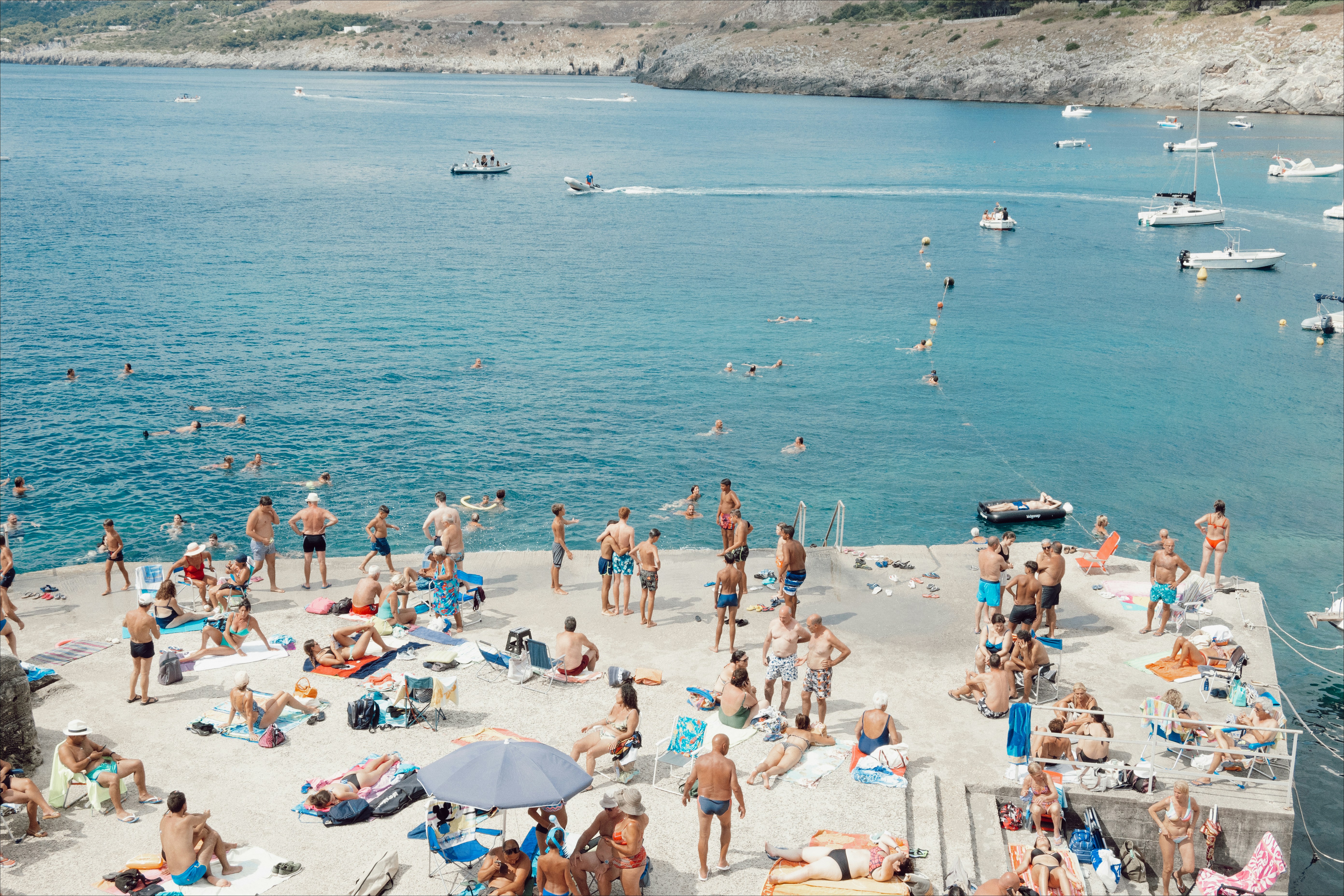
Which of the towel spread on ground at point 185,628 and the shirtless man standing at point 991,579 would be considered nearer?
the shirtless man standing at point 991,579

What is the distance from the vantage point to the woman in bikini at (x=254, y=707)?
1405 centimetres

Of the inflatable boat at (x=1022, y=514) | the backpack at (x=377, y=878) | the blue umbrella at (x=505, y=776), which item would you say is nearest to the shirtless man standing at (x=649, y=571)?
the blue umbrella at (x=505, y=776)

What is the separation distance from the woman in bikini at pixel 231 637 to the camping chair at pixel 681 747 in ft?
22.7

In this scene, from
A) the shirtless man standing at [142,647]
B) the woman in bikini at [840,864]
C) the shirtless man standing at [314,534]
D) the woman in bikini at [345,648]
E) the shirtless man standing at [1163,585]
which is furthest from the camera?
the shirtless man standing at [314,534]

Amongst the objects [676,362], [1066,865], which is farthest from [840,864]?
[676,362]

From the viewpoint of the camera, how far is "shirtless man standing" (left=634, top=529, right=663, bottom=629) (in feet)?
57.6

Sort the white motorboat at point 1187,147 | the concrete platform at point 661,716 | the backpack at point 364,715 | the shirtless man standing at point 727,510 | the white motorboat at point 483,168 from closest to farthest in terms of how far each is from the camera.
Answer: the concrete platform at point 661,716
the backpack at point 364,715
the shirtless man standing at point 727,510
the white motorboat at point 483,168
the white motorboat at point 1187,147

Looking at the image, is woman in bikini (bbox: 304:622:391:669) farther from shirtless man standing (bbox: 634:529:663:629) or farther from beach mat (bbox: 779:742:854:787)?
beach mat (bbox: 779:742:854:787)

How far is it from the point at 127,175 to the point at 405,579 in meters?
94.7

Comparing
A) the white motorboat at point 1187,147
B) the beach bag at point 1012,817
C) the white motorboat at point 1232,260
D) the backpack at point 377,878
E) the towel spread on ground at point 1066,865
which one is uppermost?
the white motorboat at point 1187,147

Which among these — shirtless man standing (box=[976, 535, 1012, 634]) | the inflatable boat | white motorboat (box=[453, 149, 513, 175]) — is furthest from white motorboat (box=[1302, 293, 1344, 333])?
white motorboat (box=[453, 149, 513, 175])

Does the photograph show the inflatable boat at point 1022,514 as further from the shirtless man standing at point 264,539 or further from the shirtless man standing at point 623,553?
the shirtless man standing at point 264,539

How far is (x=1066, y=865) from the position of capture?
12797mm

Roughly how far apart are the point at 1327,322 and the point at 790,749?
4879cm
